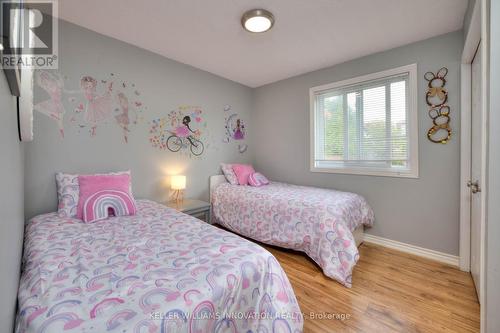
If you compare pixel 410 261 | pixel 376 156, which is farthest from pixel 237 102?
pixel 410 261

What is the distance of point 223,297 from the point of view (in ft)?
3.01

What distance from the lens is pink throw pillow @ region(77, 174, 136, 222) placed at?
5.80 feet

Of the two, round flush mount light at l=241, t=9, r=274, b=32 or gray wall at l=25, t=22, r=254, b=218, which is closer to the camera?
round flush mount light at l=241, t=9, r=274, b=32

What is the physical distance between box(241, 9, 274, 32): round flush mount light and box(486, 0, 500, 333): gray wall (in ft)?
4.83

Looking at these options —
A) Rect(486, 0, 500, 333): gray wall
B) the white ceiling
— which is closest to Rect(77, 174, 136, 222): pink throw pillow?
the white ceiling

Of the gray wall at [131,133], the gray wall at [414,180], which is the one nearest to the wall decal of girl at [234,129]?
the gray wall at [131,133]

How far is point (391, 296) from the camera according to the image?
1.73 m

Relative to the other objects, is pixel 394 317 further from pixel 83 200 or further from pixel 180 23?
pixel 180 23

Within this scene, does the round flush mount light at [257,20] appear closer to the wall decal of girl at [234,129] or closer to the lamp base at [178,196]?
the wall decal of girl at [234,129]

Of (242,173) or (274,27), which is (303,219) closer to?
(242,173)

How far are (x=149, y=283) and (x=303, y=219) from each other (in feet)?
5.33

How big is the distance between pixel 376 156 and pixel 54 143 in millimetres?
3568

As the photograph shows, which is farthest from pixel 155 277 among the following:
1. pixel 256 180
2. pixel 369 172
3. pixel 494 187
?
pixel 369 172

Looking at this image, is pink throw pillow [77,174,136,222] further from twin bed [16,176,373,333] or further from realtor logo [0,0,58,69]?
realtor logo [0,0,58,69]
